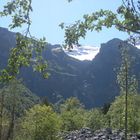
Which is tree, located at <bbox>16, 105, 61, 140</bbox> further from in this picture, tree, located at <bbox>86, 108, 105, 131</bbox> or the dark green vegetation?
tree, located at <bbox>86, 108, 105, 131</bbox>

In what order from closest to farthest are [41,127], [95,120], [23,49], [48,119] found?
1. [23,49]
2. [41,127]
3. [48,119]
4. [95,120]

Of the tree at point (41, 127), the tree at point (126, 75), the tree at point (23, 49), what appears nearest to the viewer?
the tree at point (23, 49)

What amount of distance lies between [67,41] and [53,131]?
188 feet

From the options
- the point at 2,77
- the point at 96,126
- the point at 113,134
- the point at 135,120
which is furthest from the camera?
the point at 96,126

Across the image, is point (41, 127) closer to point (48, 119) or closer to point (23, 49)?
point (48, 119)

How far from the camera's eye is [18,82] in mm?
69375

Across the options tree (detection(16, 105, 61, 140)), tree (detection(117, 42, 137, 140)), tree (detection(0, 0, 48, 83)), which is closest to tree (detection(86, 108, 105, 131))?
tree (detection(117, 42, 137, 140))

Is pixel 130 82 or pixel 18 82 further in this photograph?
pixel 130 82

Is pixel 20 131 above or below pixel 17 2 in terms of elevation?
below

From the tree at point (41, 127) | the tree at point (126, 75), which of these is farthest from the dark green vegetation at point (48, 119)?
the tree at point (126, 75)

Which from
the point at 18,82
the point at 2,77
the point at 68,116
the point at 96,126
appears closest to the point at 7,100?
the point at 18,82

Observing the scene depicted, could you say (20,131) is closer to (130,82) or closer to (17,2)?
(130,82)

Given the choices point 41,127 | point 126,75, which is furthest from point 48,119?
point 126,75

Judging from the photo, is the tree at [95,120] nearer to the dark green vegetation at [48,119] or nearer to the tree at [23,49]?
the dark green vegetation at [48,119]
